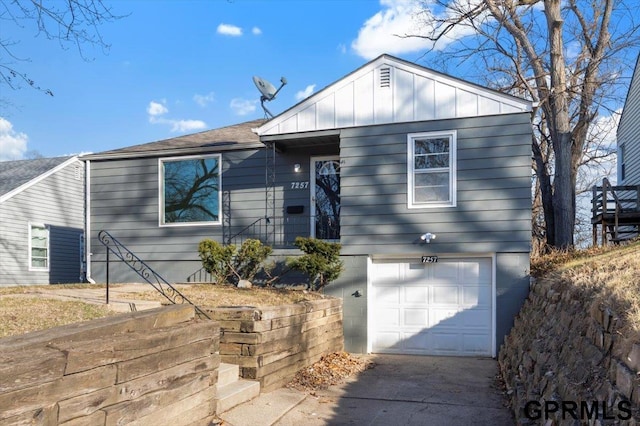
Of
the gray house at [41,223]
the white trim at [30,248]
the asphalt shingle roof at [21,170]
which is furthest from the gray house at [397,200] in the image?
the asphalt shingle roof at [21,170]

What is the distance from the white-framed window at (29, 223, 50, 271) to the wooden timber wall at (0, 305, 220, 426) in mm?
13906

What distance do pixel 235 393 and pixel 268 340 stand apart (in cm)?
95

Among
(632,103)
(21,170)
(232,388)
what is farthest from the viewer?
(21,170)

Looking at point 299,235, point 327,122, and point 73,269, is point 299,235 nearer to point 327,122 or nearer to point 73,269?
point 327,122

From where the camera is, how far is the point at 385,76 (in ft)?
31.7

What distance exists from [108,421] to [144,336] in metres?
0.69

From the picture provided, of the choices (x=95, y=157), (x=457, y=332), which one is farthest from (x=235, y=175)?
(x=457, y=332)

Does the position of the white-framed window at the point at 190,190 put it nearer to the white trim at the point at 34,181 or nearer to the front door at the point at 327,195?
the front door at the point at 327,195

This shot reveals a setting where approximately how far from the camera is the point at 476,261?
9445 millimetres

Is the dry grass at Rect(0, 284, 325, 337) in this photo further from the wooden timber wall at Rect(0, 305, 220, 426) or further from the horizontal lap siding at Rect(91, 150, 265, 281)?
the horizontal lap siding at Rect(91, 150, 265, 281)

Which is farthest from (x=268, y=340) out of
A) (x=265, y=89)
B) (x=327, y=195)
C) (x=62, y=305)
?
(x=265, y=89)

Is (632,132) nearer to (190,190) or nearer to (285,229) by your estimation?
(285,229)

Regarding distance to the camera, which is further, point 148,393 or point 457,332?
point 457,332

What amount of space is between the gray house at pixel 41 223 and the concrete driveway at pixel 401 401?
1082 centimetres
